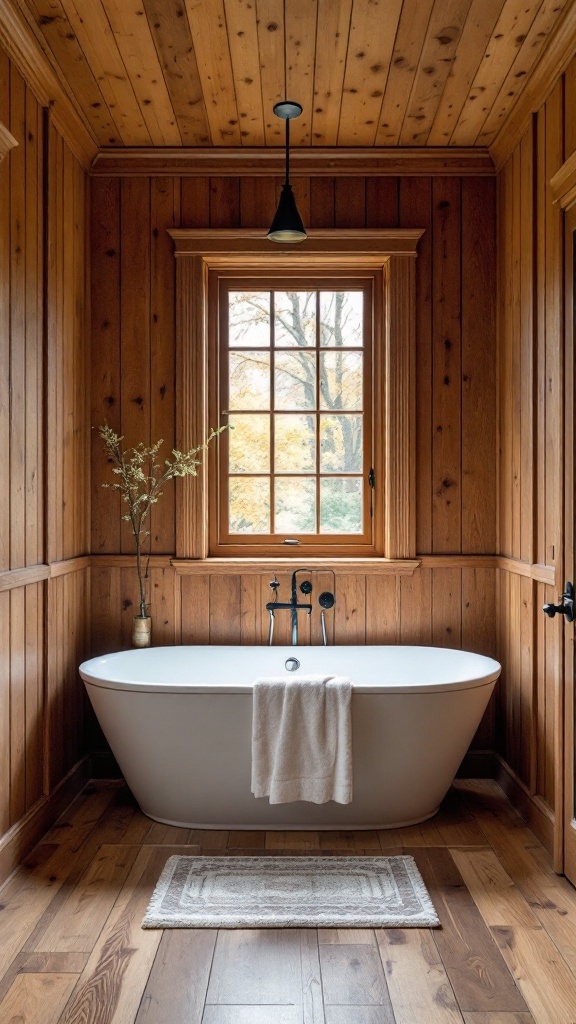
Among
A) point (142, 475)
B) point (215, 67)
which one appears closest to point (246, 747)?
point (142, 475)

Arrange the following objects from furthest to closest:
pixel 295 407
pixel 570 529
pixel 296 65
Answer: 1. pixel 295 407
2. pixel 296 65
3. pixel 570 529

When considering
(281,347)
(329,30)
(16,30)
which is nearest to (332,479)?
(281,347)

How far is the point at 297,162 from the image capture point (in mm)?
3521

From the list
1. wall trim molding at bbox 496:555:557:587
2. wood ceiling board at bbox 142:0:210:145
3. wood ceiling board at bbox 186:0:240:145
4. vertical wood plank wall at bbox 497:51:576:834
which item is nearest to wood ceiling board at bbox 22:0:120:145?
wood ceiling board at bbox 142:0:210:145

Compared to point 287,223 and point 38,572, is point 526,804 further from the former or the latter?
point 287,223

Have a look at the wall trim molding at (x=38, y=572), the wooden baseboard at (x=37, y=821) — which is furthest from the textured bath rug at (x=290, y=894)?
the wall trim molding at (x=38, y=572)

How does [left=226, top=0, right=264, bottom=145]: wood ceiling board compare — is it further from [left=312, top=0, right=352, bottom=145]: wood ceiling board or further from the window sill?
the window sill

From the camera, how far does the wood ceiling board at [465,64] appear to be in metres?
2.51

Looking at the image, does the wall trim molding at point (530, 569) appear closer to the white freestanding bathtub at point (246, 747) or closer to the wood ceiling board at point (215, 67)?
the white freestanding bathtub at point (246, 747)

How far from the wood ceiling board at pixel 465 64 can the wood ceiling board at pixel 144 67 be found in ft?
3.51

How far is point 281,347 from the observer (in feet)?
12.1

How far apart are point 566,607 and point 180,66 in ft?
7.64

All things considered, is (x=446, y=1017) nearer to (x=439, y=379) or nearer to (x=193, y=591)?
(x=193, y=591)

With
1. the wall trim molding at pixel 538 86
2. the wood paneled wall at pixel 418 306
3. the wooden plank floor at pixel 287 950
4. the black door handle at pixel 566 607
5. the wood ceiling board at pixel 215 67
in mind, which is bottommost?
the wooden plank floor at pixel 287 950
